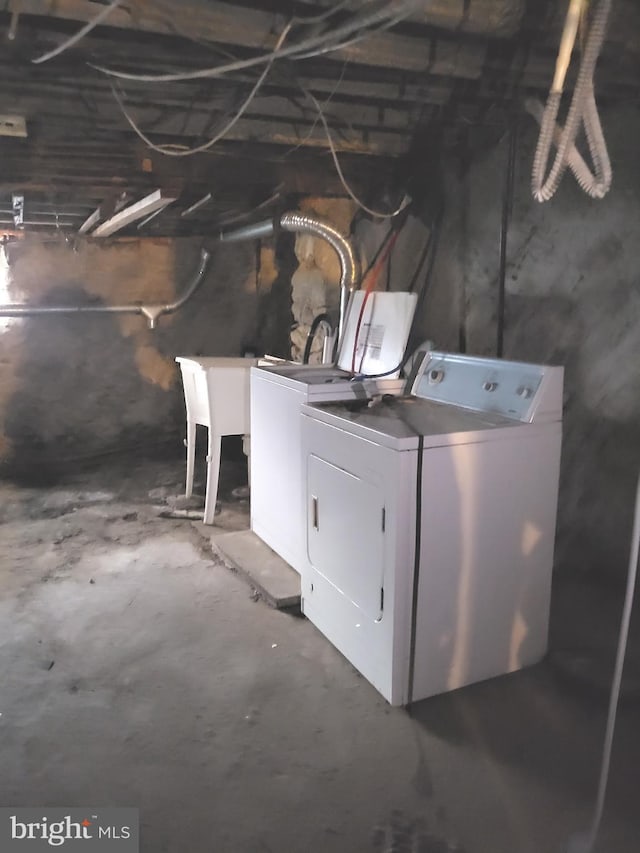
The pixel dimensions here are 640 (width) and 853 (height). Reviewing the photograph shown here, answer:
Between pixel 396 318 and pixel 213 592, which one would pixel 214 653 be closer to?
Result: pixel 213 592

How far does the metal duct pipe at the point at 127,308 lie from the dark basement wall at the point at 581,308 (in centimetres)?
277

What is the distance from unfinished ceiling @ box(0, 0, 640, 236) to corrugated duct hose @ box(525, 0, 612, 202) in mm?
316

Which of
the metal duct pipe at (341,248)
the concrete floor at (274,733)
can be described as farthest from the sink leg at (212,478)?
the metal duct pipe at (341,248)

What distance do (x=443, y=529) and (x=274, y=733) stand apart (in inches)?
30.6

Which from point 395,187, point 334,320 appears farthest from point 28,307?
point 395,187

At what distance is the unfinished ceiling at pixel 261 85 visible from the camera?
177 centimetres

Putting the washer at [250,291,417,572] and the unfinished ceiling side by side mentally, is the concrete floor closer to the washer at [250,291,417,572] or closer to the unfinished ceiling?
the washer at [250,291,417,572]

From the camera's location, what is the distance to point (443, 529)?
6.57ft

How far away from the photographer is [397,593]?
6.45ft

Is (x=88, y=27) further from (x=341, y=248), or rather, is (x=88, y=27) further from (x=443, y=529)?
(x=341, y=248)

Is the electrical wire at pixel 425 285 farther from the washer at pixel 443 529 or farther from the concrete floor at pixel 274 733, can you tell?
the concrete floor at pixel 274 733

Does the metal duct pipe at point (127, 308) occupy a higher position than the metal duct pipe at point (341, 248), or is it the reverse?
the metal duct pipe at point (341, 248)

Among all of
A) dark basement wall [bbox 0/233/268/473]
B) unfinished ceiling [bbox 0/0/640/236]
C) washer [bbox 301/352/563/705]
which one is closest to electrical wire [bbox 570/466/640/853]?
washer [bbox 301/352/563/705]

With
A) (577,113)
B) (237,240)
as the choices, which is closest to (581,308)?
(577,113)
